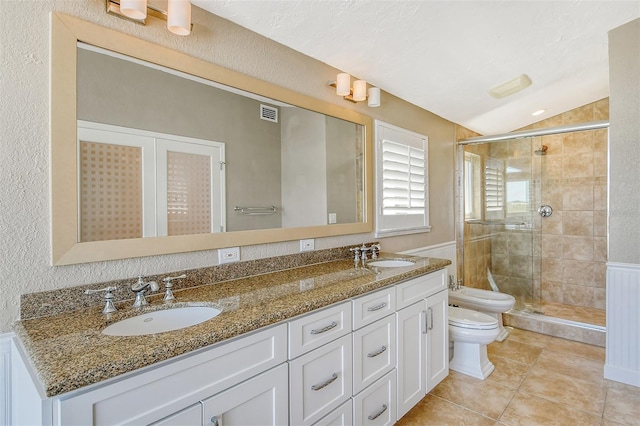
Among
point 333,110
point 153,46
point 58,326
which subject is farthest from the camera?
point 333,110

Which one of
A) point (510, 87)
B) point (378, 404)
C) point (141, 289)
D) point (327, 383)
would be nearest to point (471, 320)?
point (378, 404)

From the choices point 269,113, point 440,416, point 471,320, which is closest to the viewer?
point 269,113

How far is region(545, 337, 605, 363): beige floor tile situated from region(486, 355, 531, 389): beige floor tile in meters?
0.53

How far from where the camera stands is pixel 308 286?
151 centimetres

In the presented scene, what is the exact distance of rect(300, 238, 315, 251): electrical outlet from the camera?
6.65ft

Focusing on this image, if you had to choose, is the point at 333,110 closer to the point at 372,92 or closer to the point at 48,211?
the point at 372,92

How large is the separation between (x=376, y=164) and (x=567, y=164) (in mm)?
2714

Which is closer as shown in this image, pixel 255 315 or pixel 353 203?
pixel 255 315

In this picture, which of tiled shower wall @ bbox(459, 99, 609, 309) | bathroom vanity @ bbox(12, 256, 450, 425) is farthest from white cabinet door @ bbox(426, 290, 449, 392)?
tiled shower wall @ bbox(459, 99, 609, 309)

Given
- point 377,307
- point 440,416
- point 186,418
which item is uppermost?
point 377,307

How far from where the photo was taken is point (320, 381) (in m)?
1.34

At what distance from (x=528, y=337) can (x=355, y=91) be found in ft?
9.22

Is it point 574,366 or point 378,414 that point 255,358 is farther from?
point 574,366

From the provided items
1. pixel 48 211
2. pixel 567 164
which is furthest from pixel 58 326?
pixel 567 164
